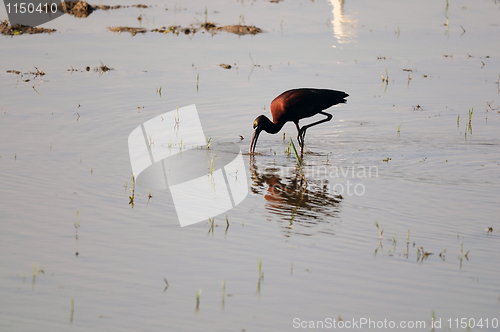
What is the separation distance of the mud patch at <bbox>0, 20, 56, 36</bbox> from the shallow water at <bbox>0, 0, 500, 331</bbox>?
1.77 metres

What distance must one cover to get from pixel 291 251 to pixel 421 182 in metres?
2.44

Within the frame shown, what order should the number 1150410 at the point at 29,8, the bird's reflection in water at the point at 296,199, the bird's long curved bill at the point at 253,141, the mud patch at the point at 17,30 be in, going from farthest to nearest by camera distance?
the number 1150410 at the point at 29,8, the mud patch at the point at 17,30, the bird's long curved bill at the point at 253,141, the bird's reflection in water at the point at 296,199

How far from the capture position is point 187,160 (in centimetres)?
758

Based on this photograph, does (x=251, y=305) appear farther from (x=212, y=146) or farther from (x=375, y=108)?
(x=375, y=108)

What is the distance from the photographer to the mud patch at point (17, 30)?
15916mm

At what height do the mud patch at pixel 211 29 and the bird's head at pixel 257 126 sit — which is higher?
the mud patch at pixel 211 29

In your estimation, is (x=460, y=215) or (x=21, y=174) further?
(x=21, y=174)

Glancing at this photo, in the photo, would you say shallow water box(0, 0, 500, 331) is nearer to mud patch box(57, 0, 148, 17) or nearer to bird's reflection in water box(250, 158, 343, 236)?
bird's reflection in water box(250, 158, 343, 236)

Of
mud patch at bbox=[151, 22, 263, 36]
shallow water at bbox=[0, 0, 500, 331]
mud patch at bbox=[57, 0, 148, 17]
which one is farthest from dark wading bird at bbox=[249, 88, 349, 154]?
mud patch at bbox=[57, 0, 148, 17]

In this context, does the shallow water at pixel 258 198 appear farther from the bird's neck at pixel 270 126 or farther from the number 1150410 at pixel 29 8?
the number 1150410 at pixel 29 8

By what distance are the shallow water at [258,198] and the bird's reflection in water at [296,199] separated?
0.10 feet

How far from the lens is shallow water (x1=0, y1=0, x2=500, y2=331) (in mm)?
3996

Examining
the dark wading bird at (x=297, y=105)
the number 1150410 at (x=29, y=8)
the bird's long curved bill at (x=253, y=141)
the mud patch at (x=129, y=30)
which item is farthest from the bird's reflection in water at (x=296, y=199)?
the number 1150410 at (x=29, y=8)

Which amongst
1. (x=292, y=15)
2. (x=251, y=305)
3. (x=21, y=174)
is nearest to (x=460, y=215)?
(x=251, y=305)
